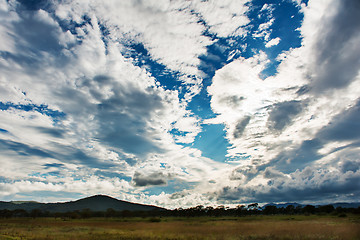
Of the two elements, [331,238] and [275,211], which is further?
[275,211]

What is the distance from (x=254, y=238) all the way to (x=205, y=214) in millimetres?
158952

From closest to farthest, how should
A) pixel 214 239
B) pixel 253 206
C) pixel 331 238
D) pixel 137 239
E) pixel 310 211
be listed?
pixel 331 238
pixel 214 239
pixel 137 239
pixel 310 211
pixel 253 206

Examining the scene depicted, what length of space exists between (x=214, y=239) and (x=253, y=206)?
618ft

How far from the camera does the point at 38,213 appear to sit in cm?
16825

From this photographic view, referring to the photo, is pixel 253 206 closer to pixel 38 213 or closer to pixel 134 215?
pixel 134 215

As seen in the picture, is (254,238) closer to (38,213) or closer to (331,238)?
(331,238)

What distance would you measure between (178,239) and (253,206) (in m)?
188

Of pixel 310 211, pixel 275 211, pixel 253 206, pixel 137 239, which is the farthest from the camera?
pixel 253 206

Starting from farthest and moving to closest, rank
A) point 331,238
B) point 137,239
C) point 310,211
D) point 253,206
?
point 253,206, point 310,211, point 137,239, point 331,238

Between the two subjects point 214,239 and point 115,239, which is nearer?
point 214,239

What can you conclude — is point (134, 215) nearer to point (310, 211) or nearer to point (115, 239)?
point (310, 211)

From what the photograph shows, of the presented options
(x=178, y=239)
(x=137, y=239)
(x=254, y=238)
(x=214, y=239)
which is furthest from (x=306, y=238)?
(x=137, y=239)

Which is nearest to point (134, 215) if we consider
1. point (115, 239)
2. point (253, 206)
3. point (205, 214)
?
point (205, 214)

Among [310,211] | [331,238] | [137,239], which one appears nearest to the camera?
[331,238]
